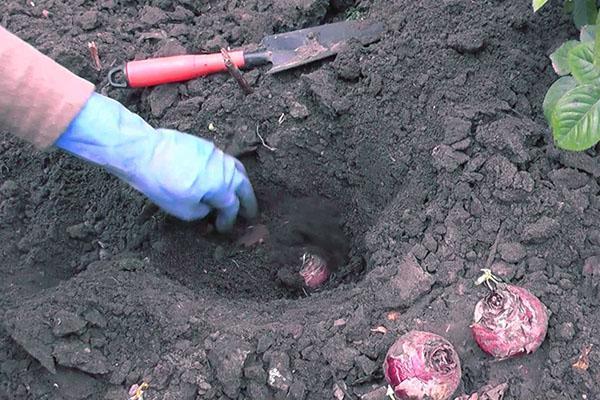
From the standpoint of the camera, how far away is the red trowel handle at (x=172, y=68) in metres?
2.42

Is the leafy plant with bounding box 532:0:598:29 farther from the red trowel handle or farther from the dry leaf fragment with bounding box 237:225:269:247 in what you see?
the dry leaf fragment with bounding box 237:225:269:247

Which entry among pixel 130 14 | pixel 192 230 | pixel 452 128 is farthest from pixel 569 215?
pixel 130 14

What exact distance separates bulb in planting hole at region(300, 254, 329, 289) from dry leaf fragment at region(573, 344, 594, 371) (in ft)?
2.96

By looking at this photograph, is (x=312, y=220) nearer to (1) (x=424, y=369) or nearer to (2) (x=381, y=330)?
(2) (x=381, y=330)

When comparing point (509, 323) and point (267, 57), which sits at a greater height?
point (267, 57)

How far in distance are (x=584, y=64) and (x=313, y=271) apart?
107 centimetres

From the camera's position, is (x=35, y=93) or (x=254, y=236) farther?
(x=254, y=236)

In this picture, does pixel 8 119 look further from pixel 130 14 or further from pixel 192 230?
pixel 130 14

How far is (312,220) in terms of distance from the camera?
8.36 ft

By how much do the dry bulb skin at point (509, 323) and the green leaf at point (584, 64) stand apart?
53 centimetres

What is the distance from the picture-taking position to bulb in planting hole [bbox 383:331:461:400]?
1628 millimetres

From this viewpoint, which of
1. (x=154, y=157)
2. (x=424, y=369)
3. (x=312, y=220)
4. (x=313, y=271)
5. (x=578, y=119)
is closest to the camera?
(x=424, y=369)

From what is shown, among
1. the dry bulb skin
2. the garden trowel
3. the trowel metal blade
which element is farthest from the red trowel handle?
the dry bulb skin

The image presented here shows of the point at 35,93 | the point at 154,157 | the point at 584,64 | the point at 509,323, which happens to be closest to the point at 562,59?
the point at 584,64
